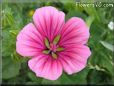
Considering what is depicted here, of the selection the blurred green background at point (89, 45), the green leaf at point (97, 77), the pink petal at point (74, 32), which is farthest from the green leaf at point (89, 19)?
the pink petal at point (74, 32)

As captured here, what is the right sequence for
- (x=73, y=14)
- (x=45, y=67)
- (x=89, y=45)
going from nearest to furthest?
1. (x=45, y=67)
2. (x=89, y=45)
3. (x=73, y=14)

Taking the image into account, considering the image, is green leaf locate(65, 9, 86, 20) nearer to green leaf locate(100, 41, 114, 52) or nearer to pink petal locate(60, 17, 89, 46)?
green leaf locate(100, 41, 114, 52)

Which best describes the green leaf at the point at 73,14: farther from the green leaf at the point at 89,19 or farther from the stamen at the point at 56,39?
the stamen at the point at 56,39

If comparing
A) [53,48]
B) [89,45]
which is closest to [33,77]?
[89,45]

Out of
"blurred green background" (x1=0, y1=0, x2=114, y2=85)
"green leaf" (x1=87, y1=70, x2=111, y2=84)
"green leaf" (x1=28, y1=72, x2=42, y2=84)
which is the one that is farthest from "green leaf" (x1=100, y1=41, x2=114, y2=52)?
"green leaf" (x1=28, y1=72, x2=42, y2=84)

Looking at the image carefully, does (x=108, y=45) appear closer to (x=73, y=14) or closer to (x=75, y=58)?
(x=73, y=14)

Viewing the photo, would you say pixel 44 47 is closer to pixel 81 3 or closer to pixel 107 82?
pixel 81 3

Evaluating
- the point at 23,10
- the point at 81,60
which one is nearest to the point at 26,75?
the point at 23,10

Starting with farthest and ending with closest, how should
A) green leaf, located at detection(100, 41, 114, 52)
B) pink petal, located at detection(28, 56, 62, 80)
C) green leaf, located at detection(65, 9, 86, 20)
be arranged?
green leaf, located at detection(65, 9, 86, 20), green leaf, located at detection(100, 41, 114, 52), pink petal, located at detection(28, 56, 62, 80)
